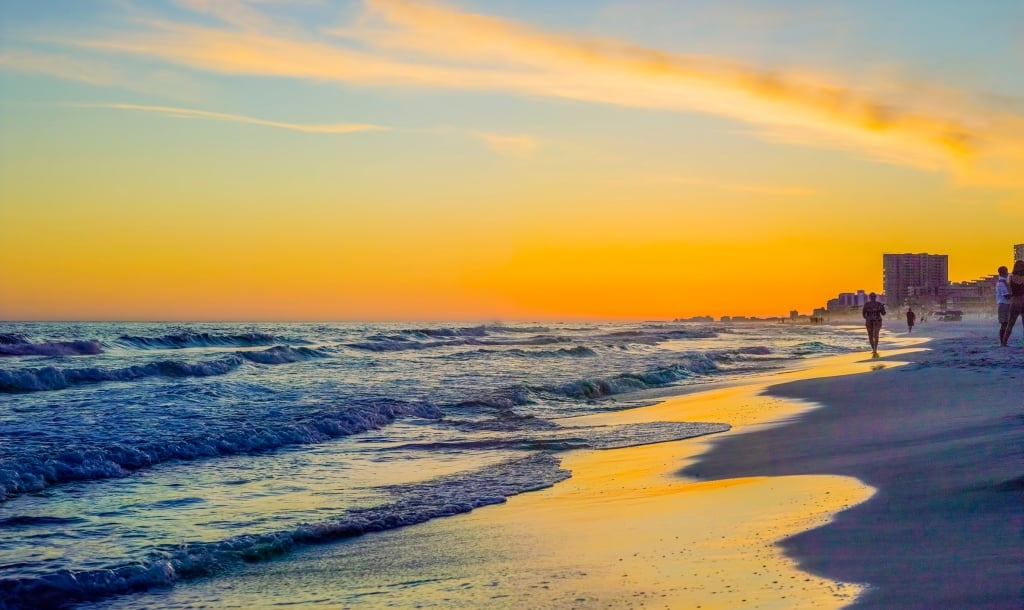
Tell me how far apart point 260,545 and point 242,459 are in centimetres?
492

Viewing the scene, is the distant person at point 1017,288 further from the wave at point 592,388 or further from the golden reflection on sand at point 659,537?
the golden reflection on sand at point 659,537

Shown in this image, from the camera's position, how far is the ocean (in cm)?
653

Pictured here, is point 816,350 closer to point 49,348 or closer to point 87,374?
point 87,374

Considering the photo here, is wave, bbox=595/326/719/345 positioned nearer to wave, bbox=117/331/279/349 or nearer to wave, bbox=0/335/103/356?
wave, bbox=117/331/279/349

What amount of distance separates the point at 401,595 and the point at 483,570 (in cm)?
68

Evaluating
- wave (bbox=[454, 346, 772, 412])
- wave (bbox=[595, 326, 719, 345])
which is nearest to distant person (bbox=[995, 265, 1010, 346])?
wave (bbox=[454, 346, 772, 412])

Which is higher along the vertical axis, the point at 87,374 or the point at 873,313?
the point at 873,313

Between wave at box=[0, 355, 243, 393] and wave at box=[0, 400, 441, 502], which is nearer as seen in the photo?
wave at box=[0, 400, 441, 502]

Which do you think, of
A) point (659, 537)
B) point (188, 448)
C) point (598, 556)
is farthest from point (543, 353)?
point (598, 556)

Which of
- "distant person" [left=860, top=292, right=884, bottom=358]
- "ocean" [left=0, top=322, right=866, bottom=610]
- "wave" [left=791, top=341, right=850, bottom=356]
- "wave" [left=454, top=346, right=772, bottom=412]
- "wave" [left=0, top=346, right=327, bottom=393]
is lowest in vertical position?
"wave" [left=791, top=341, right=850, bottom=356]

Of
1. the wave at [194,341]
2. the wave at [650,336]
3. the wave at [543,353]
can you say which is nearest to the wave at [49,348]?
the wave at [194,341]

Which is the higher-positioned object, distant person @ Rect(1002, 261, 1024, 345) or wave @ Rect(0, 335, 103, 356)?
distant person @ Rect(1002, 261, 1024, 345)

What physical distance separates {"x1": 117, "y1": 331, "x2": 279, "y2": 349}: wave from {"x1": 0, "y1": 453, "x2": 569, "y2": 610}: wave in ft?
130

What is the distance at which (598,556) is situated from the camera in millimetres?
5863
